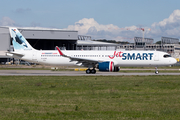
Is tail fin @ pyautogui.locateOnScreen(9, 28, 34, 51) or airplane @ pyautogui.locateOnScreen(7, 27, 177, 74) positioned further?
tail fin @ pyautogui.locateOnScreen(9, 28, 34, 51)

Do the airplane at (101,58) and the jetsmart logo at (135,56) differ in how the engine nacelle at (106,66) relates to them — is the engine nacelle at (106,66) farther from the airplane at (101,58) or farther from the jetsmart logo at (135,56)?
the jetsmart logo at (135,56)

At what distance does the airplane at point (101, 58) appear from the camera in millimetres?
36938

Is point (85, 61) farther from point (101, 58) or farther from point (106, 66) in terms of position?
point (106, 66)

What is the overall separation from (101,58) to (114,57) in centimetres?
212

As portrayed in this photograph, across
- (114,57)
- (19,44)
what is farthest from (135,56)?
(19,44)

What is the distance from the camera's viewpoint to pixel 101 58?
126 ft

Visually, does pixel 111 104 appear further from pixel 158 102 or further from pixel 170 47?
pixel 170 47

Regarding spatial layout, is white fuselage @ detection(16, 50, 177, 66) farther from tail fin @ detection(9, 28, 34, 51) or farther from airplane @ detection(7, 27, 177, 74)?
tail fin @ detection(9, 28, 34, 51)

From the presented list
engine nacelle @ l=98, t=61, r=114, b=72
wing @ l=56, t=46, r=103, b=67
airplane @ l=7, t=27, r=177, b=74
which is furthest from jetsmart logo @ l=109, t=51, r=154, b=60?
wing @ l=56, t=46, r=103, b=67

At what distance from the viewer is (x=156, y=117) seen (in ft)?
32.2

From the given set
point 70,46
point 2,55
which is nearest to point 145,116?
point 2,55

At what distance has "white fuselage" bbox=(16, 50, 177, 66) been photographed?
3734 cm

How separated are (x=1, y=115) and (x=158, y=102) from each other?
8100mm

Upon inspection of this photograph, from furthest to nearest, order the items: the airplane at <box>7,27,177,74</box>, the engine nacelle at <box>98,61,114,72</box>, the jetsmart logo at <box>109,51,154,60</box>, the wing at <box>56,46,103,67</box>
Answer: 1. the jetsmart logo at <box>109,51,154,60</box>
2. the airplane at <box>7,27,177,74</box>
3. the wing at <box>56,46,103,67</box>
4. the engine nacelle at <box>98,61,114,72</box>
